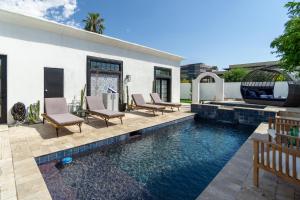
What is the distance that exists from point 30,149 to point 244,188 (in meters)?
4.71

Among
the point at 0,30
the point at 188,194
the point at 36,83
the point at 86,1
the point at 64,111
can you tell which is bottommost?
the point at 188,194

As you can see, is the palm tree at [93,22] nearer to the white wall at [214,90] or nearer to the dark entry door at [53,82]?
the white wall at [214,90]

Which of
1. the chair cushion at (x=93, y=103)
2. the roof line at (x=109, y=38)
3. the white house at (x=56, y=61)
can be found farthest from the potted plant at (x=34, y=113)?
the roof line at (x=109, y=38)

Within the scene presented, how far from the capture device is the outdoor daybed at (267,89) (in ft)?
35.6

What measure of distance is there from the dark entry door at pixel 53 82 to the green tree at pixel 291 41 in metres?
8.68

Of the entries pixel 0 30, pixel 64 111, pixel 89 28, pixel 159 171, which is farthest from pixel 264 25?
pixel 89 28

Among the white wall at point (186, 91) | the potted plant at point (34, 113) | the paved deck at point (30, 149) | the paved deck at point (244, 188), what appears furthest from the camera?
the white wall at point (186, 91)

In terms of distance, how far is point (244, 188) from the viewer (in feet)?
8.52

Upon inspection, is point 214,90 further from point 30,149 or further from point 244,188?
point 30,149

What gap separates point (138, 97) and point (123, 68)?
2183 millimetres

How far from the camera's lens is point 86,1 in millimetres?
10195

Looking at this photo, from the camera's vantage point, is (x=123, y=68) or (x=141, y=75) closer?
(x=123, y=68)

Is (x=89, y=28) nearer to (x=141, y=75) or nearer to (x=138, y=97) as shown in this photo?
(x=141, y=75)

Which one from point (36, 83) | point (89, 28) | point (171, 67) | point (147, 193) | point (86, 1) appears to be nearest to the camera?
point (147, 193)
